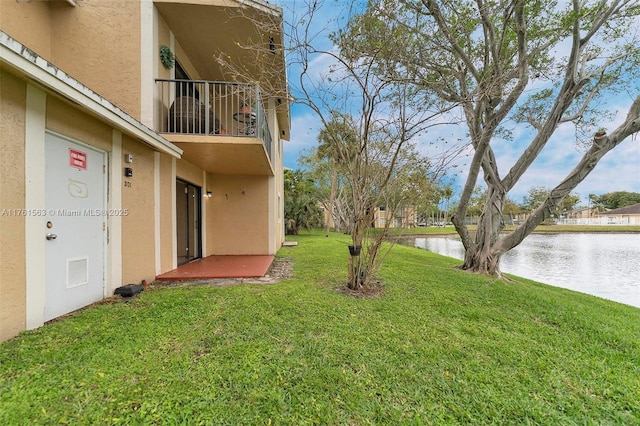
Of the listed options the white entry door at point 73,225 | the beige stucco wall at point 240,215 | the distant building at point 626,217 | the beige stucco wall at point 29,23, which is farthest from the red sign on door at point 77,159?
the distant building at point 626,217

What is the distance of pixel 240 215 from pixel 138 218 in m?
4.18

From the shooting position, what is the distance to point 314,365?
2.49 meters

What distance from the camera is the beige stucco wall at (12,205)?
2.68m

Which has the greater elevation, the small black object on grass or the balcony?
the balcony

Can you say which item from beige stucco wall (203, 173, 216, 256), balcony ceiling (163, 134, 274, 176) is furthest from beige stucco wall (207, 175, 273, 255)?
balcony ceiling (163, 134, 274, 176)

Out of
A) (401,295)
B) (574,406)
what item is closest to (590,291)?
(401,295)

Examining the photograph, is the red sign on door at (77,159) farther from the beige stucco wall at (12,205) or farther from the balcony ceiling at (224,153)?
the balcony ceiling at (224,153)

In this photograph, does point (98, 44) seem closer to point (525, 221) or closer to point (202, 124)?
point (202, 124)

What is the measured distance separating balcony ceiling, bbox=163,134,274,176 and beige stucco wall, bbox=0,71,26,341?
2.65 metres

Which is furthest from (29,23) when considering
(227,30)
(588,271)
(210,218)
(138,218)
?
(588,271)

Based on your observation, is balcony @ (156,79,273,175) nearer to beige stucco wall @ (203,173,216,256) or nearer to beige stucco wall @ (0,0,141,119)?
beige stucco wall @ (0,0,141,119)

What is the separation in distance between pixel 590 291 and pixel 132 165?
40.8 ft

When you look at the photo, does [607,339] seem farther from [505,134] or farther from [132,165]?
[132,165]

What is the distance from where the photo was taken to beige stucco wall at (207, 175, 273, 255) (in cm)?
888
